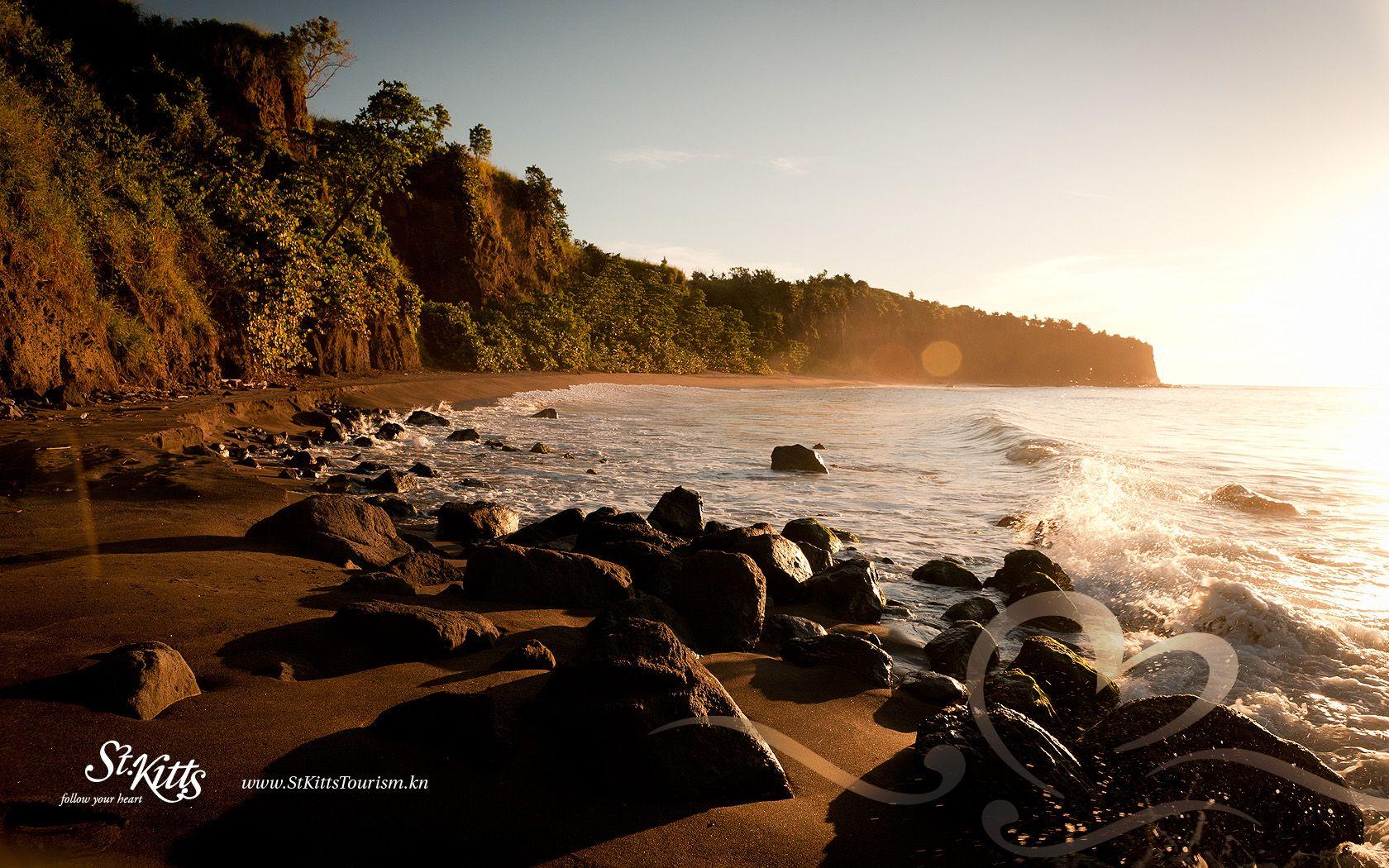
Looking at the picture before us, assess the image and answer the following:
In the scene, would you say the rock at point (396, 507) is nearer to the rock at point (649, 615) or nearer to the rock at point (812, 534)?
the rock at point (649, 615)

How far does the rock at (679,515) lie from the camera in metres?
6.57

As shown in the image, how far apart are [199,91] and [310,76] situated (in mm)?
4614

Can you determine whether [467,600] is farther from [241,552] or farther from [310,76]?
[310,76]

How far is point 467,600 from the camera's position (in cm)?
416

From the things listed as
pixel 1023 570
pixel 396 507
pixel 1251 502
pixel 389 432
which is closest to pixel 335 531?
pixel 396 507

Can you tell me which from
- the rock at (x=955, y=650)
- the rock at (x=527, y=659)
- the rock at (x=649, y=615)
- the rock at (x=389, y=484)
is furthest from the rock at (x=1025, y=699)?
the rock at (x=389, y=484)

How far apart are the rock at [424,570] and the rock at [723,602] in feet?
5.48

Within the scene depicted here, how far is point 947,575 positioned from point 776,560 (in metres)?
1.56

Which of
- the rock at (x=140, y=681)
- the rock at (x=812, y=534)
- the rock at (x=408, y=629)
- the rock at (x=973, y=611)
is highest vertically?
the rock at (x=140, y=681)

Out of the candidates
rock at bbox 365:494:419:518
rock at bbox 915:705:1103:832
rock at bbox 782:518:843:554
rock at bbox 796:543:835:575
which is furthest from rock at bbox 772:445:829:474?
rock at bbox 915:705:1103:832

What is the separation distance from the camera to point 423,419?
14336 millimetres

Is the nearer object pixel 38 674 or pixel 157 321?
pixel 38 674

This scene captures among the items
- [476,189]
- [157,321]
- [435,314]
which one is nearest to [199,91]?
[157,321]

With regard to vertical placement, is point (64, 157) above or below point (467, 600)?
above
